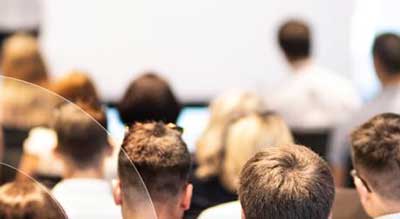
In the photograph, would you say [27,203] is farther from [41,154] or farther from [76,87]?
[76,87]

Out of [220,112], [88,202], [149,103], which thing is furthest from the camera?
[220,112]

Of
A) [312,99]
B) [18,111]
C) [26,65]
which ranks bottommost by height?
[312,99]

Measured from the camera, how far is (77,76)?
141 inches

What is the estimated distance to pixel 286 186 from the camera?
1.92 meters

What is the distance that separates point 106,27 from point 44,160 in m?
4.19

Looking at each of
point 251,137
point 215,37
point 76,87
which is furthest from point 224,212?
point 215,37

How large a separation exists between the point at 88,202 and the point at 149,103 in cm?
118

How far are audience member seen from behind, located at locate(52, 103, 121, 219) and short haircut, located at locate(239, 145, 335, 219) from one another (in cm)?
27

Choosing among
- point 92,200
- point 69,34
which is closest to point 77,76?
point 92,200

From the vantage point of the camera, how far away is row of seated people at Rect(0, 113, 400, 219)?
1.93 m

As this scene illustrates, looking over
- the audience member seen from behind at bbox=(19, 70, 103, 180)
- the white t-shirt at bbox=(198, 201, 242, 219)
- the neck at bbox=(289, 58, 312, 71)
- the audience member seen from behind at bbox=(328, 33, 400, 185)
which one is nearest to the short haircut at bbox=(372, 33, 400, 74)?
the audience member seen from behind at bbox=(328, 33, 400, 185)

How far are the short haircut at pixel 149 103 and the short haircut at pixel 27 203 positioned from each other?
1.14m

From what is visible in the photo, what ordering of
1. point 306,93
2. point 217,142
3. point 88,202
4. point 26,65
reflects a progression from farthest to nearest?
point 306,93
point 26,65
point 217,142
point 88,202

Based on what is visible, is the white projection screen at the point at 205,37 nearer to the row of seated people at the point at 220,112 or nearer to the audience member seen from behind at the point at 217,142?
the row of seated people at the point at 220,112
